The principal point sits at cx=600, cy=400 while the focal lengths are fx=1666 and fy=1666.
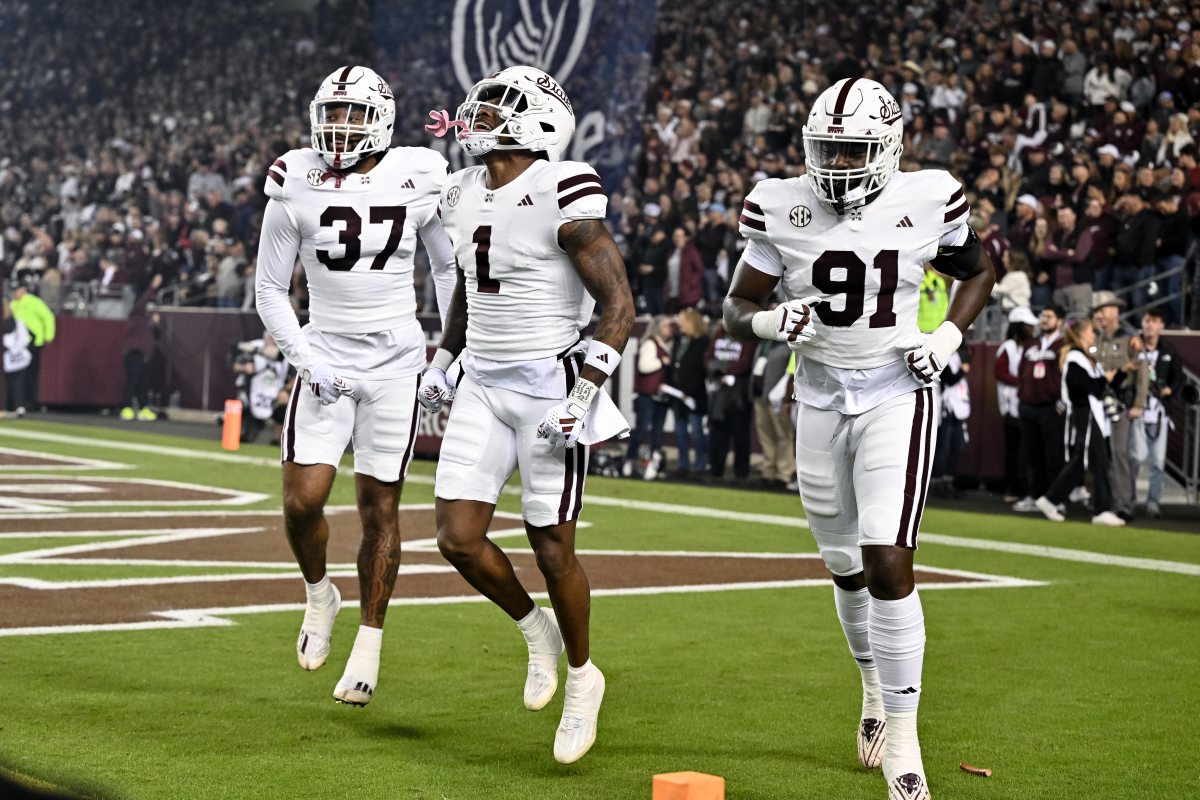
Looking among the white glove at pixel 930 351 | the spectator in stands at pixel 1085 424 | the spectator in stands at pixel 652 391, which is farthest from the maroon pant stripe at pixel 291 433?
the spectator in stands at pixel 652 391

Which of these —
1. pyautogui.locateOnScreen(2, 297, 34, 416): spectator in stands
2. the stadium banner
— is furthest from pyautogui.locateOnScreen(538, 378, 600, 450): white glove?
pyautogui.locateOnScreen(2, 297, 34, 416): spectator in stands

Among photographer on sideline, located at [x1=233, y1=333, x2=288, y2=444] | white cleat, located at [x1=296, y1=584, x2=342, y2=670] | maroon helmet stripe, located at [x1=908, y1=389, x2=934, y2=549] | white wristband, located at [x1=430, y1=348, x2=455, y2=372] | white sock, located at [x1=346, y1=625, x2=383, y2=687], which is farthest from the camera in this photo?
photographer on sideline, located at [x1=233, y1=333, x2=288, y2=444]

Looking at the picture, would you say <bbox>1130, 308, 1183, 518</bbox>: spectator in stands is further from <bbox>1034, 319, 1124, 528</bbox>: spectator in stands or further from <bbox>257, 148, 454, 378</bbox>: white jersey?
<bbox>257, 148, 454, 378</bbox>: white jersey

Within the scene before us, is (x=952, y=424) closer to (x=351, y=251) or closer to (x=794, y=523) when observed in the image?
(x=794, y=523)

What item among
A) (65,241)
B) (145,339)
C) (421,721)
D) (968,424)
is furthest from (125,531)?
(65,241)

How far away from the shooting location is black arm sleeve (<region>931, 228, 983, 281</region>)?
5.50 m

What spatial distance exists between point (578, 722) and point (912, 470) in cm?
139

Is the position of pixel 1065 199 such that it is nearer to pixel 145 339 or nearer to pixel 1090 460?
pixel 1090 460

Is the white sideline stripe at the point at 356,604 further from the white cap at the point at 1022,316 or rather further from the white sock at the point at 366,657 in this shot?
the white cap at the point at 1022,316

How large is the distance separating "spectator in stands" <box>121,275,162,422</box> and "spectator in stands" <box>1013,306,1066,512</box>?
45.0 ft

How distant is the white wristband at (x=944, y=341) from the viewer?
520 cm

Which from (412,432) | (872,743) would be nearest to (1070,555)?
(412,432)

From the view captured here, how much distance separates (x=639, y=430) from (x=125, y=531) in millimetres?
7133

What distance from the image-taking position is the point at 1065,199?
16.8 meters
